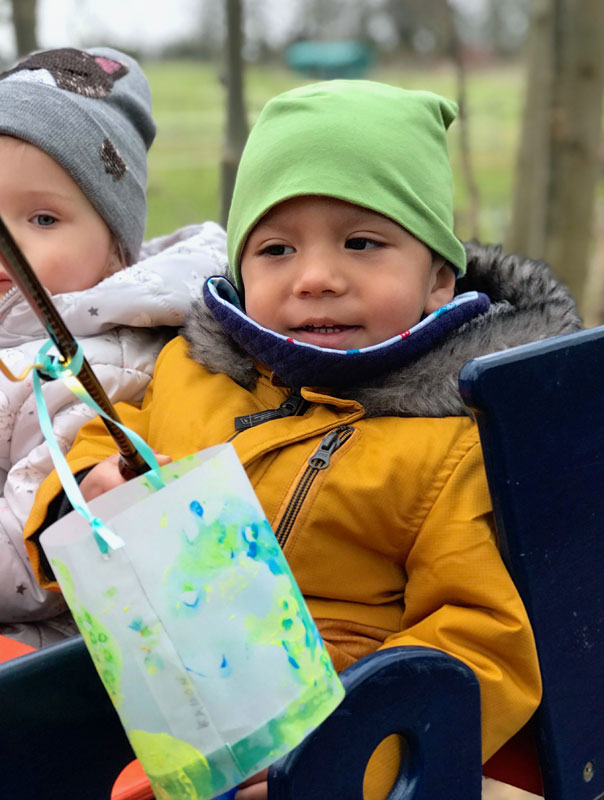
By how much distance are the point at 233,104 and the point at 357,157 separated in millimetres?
1849

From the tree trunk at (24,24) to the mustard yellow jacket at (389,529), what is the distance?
2458 millimetres

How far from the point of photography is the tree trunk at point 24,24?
11.4 ft

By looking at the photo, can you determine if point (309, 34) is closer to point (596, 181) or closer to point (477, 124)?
point (477, 124)

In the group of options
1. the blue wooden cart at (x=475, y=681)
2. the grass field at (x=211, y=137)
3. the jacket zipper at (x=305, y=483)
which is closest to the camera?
the blue wooden cart at (x=475, y=681)

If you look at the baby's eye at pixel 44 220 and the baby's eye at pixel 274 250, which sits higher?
the baby's eye at pixel 274 250

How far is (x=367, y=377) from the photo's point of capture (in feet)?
4.91

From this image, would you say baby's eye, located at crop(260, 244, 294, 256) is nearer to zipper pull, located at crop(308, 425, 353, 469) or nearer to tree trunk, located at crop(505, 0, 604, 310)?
zipper pull, located at crop(308, 425, 353, 469)

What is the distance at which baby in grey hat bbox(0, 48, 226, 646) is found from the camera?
66.5 inches

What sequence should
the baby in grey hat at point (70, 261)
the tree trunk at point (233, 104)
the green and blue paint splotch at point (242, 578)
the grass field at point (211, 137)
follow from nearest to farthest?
the green and blue paint splotch at point (242, 578), the baby in grey hat at point (70, 261), the tree trunk at point (233, 104), the grass field at point (211, 137)

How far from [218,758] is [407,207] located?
84 cm

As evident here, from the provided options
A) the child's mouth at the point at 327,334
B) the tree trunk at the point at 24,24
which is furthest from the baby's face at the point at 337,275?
the tree trunk at the point at 24,24

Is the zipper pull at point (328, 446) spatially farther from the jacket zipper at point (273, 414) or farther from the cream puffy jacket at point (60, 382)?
the cream puffy jacket at point (60, 382)

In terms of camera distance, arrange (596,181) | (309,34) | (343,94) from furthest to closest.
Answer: (309,34) → (596,181) → (343,94)

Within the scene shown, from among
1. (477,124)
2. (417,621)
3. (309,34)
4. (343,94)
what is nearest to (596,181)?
(343,94)
